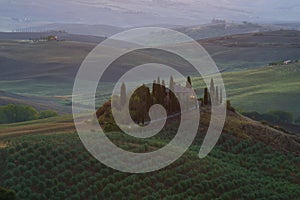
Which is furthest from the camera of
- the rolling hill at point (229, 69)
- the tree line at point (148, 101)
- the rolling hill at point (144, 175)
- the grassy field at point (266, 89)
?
the rolling hill at point (229, 69)

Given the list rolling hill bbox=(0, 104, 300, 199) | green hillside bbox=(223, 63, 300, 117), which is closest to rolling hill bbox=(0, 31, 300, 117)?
green hillside bbox=(223, 63, 300, 117)

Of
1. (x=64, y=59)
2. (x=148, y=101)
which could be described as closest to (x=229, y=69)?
(x=64, y=59)

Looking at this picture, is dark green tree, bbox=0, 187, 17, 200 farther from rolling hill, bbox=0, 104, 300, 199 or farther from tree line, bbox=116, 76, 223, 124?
tree line, bbox=116, 76, 223, 124

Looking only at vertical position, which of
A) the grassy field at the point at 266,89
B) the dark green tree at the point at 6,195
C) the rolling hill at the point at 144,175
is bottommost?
the grassy field at the point at 266,89

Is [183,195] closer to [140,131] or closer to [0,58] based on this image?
[140,131]

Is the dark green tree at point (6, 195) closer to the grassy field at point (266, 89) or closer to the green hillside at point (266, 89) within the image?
the grassy field at point (266, 89)

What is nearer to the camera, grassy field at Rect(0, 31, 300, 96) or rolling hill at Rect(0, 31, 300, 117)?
rolling hill at Rect(0, 31, 300, 117)

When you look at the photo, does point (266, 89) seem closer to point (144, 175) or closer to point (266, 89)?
point (266, 89)

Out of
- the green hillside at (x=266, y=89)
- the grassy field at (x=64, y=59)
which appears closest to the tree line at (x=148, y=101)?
the green hillside at (x=266, y=89)

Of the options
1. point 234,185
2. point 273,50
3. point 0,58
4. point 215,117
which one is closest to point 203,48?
point 273,50

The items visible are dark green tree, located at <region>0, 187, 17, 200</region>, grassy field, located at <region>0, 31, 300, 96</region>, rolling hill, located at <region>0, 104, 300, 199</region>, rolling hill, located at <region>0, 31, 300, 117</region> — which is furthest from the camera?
grassy field, located at <region>0, 31, 300, 96</region>

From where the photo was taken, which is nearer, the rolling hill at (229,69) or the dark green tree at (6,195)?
the dark green tree at (6,195)
